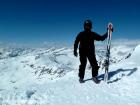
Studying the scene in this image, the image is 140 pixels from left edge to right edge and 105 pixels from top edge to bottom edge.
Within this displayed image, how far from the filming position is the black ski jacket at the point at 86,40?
43.9 ft

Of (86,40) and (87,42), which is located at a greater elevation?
(86,40)

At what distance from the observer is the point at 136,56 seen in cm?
2111

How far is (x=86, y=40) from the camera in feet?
44.1

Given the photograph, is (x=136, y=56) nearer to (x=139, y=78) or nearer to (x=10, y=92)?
(x=139, y=78)

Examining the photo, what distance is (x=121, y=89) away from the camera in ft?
40.4

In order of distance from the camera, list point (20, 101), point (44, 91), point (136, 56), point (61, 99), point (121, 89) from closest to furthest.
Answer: point (20, 101), point (61, 99), point (44, 91), point (121, 89), point (136, 56)

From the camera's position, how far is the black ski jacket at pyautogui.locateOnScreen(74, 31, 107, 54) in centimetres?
1338

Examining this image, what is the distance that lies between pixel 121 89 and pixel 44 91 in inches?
154

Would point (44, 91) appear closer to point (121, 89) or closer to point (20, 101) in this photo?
point (20, 101)

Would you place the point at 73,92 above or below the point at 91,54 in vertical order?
below

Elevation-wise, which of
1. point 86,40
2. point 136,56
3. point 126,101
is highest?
point 86,40

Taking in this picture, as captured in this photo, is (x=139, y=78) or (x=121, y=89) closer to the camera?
(x=121, y=89)

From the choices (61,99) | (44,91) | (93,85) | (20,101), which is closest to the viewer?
(20,101)

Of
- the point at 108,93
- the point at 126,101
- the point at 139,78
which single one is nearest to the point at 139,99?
the point at 126,101
